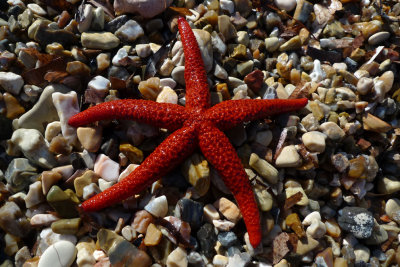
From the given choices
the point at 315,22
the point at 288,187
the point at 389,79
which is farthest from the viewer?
the point at 315,22

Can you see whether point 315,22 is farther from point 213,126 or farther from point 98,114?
point 98,114

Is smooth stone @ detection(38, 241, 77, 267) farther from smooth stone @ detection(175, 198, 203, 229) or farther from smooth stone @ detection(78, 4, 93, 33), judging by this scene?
smooth stone @ detection(78, 4, 93, 33)

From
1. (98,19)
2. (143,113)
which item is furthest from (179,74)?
(98,19)

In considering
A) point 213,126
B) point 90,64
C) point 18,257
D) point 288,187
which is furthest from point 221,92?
point 18,257

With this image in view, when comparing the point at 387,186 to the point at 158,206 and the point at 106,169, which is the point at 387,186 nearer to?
the point at 158,206

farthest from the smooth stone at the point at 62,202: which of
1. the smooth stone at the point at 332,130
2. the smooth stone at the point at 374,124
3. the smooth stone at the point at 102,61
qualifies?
the smooth stone at the point at 374,124

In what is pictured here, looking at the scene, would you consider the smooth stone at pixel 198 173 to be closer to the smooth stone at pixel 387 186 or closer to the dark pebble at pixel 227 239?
the dark pebble at pixel 227 239
